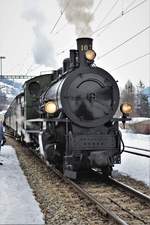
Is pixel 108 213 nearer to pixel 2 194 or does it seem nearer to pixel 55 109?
pixel 2 194

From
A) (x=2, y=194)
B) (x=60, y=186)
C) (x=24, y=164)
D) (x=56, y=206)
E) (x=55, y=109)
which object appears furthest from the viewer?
(x=24, y=164)

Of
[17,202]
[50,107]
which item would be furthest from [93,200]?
[50,107]

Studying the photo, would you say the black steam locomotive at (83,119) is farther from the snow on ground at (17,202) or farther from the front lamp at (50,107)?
the snow on ground at (17,202)

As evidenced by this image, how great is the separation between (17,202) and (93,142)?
10.7 feet

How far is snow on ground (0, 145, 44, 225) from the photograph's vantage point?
19.1 ft

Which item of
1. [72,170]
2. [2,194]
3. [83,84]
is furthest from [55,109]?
[2,194]

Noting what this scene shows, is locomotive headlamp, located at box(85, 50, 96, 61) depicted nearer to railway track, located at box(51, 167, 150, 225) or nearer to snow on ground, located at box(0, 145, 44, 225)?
railway track, located at box(51, 167, 150, 225)

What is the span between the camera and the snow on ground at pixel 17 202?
5824mm

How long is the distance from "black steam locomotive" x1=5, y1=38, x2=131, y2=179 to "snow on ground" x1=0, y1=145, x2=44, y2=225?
1.25 m

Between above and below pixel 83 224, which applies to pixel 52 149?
above

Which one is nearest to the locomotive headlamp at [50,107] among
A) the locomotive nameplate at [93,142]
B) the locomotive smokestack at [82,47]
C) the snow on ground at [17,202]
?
the locomotive nameplate at [93,142]

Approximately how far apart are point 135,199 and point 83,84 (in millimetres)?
3623

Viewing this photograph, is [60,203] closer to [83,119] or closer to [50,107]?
[83,119]

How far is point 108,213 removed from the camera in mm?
6148
